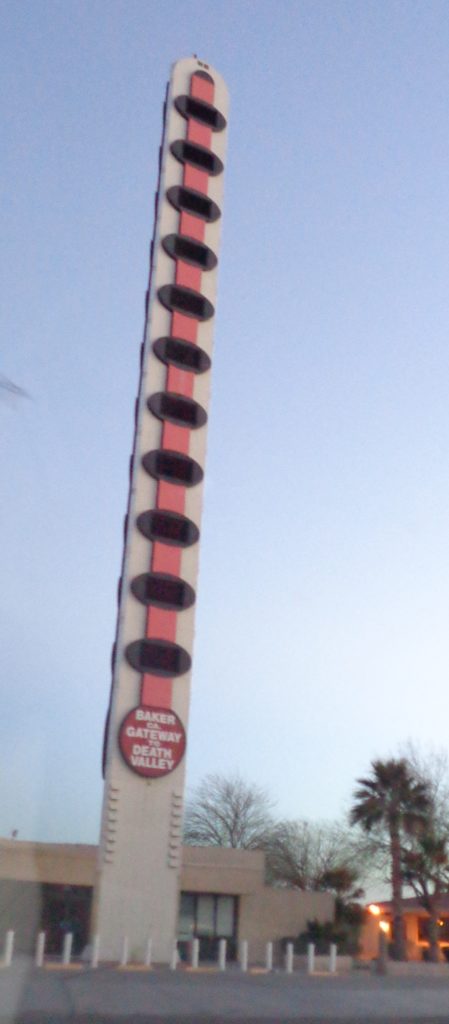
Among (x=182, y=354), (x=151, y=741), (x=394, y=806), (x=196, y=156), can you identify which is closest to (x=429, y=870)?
(x=394, y=806)

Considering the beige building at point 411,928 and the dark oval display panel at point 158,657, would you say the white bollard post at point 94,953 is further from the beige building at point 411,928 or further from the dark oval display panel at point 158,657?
the beige building at point 411,928

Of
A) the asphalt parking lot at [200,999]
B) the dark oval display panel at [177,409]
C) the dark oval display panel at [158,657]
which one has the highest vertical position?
the dark oval display panel at [177,409]

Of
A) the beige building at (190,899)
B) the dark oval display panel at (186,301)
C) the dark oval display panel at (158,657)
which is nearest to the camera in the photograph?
the dark oval display panel at (158,657)

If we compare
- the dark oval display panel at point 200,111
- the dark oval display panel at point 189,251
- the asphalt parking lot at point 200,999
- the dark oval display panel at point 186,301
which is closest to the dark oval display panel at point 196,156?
the dark oval display panel at point 200,111

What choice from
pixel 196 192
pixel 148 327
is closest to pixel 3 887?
pixel 148 327

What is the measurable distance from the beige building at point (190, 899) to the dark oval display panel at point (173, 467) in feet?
45.1

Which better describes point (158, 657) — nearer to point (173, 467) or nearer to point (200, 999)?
point (173, 467)

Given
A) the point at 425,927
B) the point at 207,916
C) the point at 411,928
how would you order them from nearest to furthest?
1. the point at 207,916
2. the point at 425,927
3. the point at 411,928

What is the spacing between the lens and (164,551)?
34844mm

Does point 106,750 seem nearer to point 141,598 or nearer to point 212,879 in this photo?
point 141,598

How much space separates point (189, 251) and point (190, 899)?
78.0ft

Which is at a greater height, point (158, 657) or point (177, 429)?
point (177, 429)

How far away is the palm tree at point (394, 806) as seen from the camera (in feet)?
146

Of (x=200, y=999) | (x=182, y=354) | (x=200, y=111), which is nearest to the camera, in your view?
(x=200, y=999)
